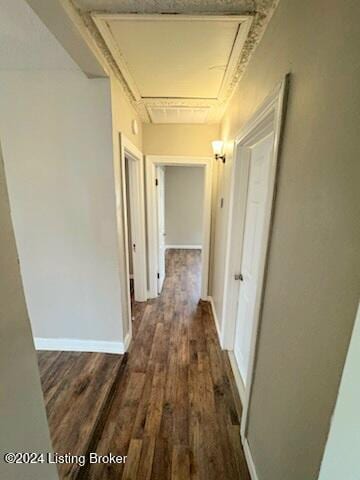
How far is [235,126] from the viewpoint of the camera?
1.86 m

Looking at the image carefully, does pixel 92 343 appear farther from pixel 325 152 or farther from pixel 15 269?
pixel 325 152

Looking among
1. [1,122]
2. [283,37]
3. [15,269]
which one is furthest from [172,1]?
[1,122]

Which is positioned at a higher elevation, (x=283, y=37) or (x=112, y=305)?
(x=283, y=37)

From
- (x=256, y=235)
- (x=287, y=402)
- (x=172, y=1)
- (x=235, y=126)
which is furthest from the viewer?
(x=235, y=126)

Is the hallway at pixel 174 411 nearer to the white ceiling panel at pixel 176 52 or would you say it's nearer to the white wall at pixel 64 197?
the white wall at pixel 64 197

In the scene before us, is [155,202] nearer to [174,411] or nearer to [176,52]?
[176,52]

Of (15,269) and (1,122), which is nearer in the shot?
(15,269)

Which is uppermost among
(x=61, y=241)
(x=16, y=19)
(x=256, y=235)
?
(x=16, y=19)

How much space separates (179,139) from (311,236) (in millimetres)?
2548

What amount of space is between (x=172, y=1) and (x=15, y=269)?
139cm

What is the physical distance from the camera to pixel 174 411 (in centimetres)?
163

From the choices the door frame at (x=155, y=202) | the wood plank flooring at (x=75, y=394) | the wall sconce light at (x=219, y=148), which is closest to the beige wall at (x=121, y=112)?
the door frame at (x=155, y=202)

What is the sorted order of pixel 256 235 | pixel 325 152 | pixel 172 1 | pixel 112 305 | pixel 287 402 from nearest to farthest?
1. pixel 325 152
2. pixel 287 402
3. pixel 172 1
4. pixel 256 235
5. pixel 112 305

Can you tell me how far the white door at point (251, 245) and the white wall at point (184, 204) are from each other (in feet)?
13.1
